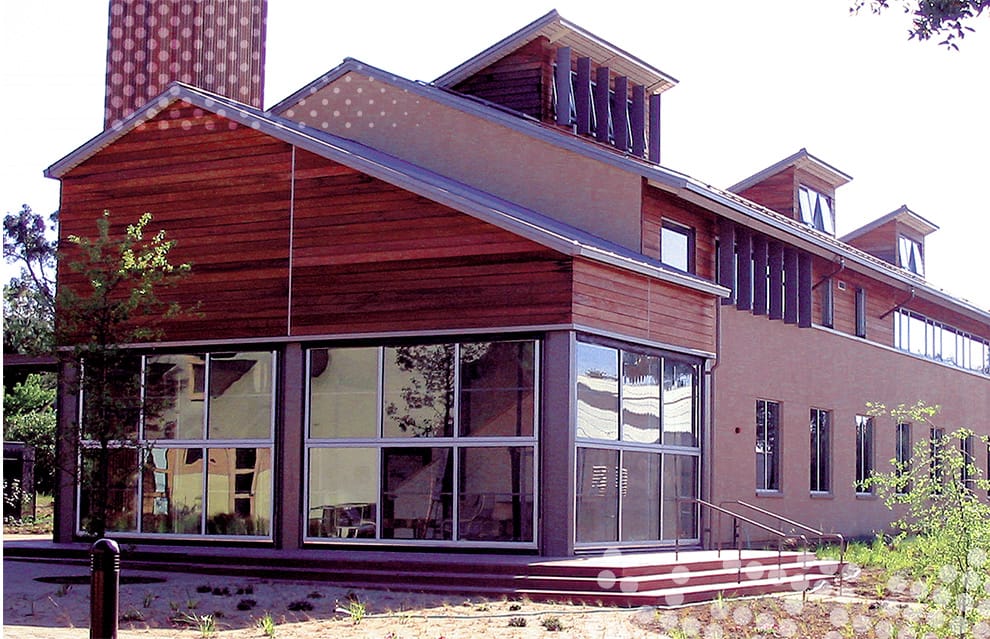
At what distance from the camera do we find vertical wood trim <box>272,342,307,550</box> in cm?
1834

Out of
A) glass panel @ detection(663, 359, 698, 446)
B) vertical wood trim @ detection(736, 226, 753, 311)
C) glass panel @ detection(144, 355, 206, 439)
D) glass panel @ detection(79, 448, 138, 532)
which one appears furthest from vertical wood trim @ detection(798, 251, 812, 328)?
glass panel @ detection(79, 448, 138, 532)

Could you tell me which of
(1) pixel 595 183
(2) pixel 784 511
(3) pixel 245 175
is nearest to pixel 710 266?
(1) pixel 595 183

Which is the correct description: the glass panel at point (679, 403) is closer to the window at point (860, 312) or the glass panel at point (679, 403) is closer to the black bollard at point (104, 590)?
the window at point (860, 312)

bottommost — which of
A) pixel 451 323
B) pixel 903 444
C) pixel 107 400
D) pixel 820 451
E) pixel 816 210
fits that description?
pixel 820 451

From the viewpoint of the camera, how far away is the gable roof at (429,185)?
55.7 feet

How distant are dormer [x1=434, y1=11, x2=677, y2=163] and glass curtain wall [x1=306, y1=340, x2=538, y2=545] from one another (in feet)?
24.1

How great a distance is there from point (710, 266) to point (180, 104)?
30.0ft

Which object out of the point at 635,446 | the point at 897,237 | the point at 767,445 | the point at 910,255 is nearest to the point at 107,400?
the point at 635,446

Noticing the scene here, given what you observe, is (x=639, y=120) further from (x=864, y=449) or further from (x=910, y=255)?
(x=910, y=255)

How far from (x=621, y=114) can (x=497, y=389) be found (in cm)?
942

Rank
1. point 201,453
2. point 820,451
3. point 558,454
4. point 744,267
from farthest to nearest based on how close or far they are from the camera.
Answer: point 820,451 → point 744,267 → point 201,453 → point 558,454

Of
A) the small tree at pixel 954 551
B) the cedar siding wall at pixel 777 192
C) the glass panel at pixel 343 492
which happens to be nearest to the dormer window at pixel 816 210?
the cedar siding wall at pixel 777 192

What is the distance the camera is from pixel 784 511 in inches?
939

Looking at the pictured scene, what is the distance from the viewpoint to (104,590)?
8836mm
